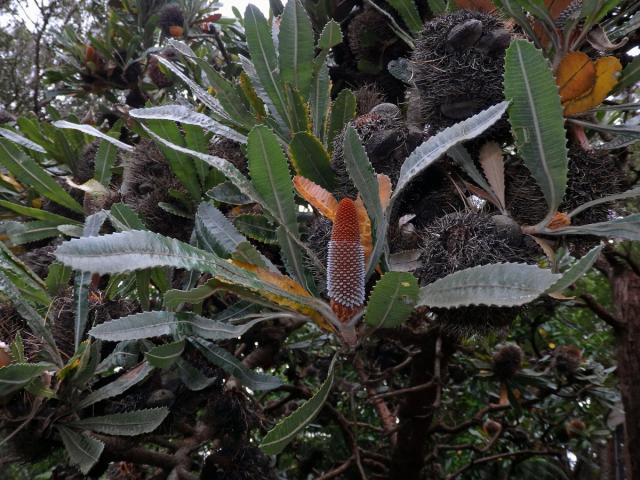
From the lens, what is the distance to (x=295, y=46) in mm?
1178

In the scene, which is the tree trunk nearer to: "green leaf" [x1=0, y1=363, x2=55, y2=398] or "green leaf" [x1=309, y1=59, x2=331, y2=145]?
"green leaf" [x1=309, y1=59, x2=331, y2=145]

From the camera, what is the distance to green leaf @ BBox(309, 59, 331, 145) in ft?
4.22

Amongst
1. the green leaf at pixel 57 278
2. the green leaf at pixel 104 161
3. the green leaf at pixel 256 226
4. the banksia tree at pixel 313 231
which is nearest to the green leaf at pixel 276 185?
the banksia tree at pixel 313 231

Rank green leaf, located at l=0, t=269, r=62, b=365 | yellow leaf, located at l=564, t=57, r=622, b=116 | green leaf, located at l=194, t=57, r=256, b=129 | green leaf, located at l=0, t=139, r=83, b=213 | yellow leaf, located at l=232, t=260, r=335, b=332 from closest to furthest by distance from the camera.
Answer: yellow leaf, located at l=232, t=260, r=335, b=332
yellow leaf, located at l=564, t=57, r=622, b=116
green leaf, located at l=0, t=269, r=62, b=365
green leaf, located at l=194, t=57, r=256, b=129
green leaf, located at l=0, t=139, r=83, b=213

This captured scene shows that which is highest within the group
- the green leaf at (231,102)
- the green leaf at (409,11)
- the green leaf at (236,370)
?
the green leaf at (409,11)

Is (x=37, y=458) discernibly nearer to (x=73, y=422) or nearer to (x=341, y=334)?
(x=73, y=422)

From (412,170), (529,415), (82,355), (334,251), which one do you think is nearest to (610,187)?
(412,170)

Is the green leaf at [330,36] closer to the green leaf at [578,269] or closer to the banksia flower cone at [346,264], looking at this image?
the banksia flower cone at [346,264]

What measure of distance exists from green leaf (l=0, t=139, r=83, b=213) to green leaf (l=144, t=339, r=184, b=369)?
82cm

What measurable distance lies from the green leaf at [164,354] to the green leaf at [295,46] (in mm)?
599

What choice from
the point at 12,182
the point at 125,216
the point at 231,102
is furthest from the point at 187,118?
the point at 12,182

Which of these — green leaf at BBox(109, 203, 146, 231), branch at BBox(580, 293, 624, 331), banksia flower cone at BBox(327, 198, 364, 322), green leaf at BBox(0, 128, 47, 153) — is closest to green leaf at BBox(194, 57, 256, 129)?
green leaf at BBox(109, 203, 146, 231)

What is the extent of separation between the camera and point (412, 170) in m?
0.88

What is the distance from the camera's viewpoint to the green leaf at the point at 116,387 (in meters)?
1.13
